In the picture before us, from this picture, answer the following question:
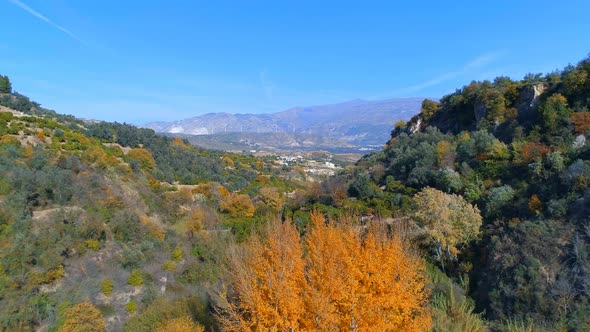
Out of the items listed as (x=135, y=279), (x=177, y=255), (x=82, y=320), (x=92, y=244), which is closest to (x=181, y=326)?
(x=82, y=320)

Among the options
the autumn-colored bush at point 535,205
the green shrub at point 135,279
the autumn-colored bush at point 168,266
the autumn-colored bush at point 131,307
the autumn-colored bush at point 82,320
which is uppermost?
the autumn-colored bush at point 535,205

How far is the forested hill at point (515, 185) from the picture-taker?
13.6m

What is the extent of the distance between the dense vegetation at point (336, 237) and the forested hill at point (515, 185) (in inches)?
3.6

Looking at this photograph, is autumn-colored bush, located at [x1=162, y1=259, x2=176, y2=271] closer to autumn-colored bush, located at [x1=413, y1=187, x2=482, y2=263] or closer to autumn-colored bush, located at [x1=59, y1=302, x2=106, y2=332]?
autumn-colored bush, located at [x1=59, y1=302, x2=106, y2=332]

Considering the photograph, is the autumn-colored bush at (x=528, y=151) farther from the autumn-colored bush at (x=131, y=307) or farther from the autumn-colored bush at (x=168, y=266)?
the autumn-colored bush at (x=131, y=307)

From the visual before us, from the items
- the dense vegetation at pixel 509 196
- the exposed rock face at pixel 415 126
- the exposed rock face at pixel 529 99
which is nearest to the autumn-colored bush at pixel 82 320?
the dense vegetation at pixel 509 196

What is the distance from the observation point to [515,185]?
21547 mm

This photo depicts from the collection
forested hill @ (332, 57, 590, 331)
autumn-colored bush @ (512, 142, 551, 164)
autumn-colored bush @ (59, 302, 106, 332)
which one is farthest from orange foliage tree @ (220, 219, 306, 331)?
autumn-colored bush @ (512, 142, 551, 164)

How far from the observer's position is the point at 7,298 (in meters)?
15.6

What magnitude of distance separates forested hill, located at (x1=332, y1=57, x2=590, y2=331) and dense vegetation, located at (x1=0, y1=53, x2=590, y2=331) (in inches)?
3.6

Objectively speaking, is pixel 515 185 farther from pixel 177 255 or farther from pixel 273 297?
pixel 177 255

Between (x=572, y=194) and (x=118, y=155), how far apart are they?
35.8m

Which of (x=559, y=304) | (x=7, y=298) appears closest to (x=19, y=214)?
(x=7, y=298)

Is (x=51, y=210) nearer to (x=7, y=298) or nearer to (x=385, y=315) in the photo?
(x=7, y=298)
